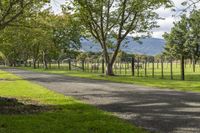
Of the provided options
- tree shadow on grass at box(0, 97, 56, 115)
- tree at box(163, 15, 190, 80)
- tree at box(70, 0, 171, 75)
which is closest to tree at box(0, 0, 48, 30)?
tree shadow on grass at box(0, 97, 56, 115)

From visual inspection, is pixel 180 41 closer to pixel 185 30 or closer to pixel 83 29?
pixel 185 30

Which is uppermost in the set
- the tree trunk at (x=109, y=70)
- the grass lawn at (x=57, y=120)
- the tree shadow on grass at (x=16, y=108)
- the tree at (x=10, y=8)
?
the tree at (x=10, y=8)

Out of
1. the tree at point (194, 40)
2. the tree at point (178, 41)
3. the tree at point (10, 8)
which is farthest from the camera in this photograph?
the tree at point (178, 41)

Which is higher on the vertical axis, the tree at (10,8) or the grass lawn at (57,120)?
the tree at (10,8)

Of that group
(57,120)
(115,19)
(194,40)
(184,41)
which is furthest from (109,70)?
(184,41)

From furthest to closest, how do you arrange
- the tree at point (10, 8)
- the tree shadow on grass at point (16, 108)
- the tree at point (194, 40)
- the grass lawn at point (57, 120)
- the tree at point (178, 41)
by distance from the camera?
the tree at point (178, 41)
the tree at point (194, 40)
the tree at point (10, 8)
the tree shadow on grass at point (16, 108)
the grass lawn at point (57, 120)

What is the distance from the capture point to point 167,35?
12056 centimetres

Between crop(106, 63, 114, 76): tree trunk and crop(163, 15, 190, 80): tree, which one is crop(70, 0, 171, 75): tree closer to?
crop(106, 63, 114, 76): tree trunk

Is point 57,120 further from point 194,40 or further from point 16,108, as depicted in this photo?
point 194,40

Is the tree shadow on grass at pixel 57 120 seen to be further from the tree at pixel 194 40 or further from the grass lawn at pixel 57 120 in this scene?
the tree at pixel 194 40

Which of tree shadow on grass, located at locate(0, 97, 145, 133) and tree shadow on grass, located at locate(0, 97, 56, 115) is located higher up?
tree shadow on grass, located at locate(0, 97, 56, 115)

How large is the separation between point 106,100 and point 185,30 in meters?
92.3

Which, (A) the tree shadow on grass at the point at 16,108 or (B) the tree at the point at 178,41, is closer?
(A) the tree shadow on grass at the point at 16,108

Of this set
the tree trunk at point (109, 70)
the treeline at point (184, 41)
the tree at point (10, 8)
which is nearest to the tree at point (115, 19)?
the tree trunk at point (109, 70)
